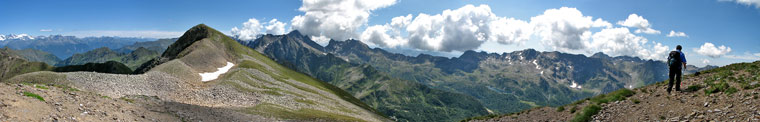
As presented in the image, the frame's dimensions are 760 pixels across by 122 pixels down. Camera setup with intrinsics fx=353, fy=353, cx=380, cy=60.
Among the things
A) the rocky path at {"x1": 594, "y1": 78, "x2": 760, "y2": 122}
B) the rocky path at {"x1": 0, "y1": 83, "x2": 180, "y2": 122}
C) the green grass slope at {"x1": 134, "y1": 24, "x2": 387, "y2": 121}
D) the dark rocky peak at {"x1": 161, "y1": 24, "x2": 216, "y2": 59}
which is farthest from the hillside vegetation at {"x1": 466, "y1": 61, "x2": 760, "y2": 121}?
the dark rocky peak at {"x1": 161, "y1": 24, "x2": 216, "y2": 59}

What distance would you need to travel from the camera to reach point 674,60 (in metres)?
24.0

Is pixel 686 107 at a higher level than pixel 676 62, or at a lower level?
lower

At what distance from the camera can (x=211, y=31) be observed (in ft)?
582

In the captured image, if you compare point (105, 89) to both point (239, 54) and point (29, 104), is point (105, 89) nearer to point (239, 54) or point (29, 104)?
point (29, 104)

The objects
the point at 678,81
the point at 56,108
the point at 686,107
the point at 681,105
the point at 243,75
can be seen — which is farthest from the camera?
the point at 243,75

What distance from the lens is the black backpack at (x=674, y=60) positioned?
77.0 ft

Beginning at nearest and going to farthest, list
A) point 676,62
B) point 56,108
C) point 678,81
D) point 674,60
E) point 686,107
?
point 686,107 < point 56,108 < point 678,81 < point 676,62 < point 674,60

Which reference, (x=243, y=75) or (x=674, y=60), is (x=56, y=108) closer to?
(x=674, y=60)

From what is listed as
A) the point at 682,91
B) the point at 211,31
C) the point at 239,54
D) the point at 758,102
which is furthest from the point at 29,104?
the point at 211,31

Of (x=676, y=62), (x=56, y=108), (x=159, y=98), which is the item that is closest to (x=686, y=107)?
(x=676, y=62)

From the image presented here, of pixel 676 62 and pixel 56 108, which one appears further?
pixel 676 62

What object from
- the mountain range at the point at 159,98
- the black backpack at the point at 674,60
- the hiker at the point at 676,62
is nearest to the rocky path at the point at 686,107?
the hiker at the point at 676,62

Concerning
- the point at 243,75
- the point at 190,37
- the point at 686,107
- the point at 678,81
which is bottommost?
the point at 243,75

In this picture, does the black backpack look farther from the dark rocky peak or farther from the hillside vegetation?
the dark rocky peak
